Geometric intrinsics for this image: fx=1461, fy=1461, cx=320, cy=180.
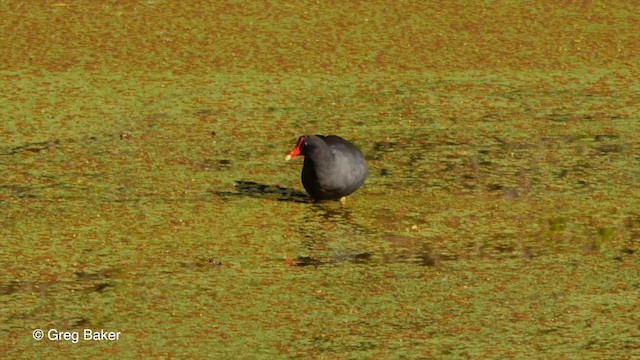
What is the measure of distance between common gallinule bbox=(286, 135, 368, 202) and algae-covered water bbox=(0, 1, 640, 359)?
0.08 metres

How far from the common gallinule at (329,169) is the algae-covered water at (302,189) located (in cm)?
8

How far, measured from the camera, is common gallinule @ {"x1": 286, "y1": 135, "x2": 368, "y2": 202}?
457cm

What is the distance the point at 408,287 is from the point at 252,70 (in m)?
2.26

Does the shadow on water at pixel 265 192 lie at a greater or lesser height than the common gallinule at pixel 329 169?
lesser

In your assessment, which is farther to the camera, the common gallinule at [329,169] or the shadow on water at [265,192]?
the shadow on water at [265,192]

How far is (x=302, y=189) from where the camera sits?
483 centimetres

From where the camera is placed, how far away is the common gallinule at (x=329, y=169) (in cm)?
457

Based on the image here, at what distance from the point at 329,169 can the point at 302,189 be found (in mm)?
273

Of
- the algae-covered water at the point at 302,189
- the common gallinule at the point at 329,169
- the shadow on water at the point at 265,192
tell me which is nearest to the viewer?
the algae-covered water at the point at 302,189

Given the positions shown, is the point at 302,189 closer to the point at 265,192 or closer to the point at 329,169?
the point at 265,192

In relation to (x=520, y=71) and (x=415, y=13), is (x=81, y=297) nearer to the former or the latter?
(x=520, y=71)

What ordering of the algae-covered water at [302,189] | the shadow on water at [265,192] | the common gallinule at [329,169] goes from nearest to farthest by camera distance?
the algae-covered water at [302,189] → the common gallinule at [329,169] → the shadow on water at [265,192]

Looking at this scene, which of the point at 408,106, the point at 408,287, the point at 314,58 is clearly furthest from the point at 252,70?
the point at 408,287

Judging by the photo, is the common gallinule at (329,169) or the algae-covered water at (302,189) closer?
the algae-covered water at (302,189)
